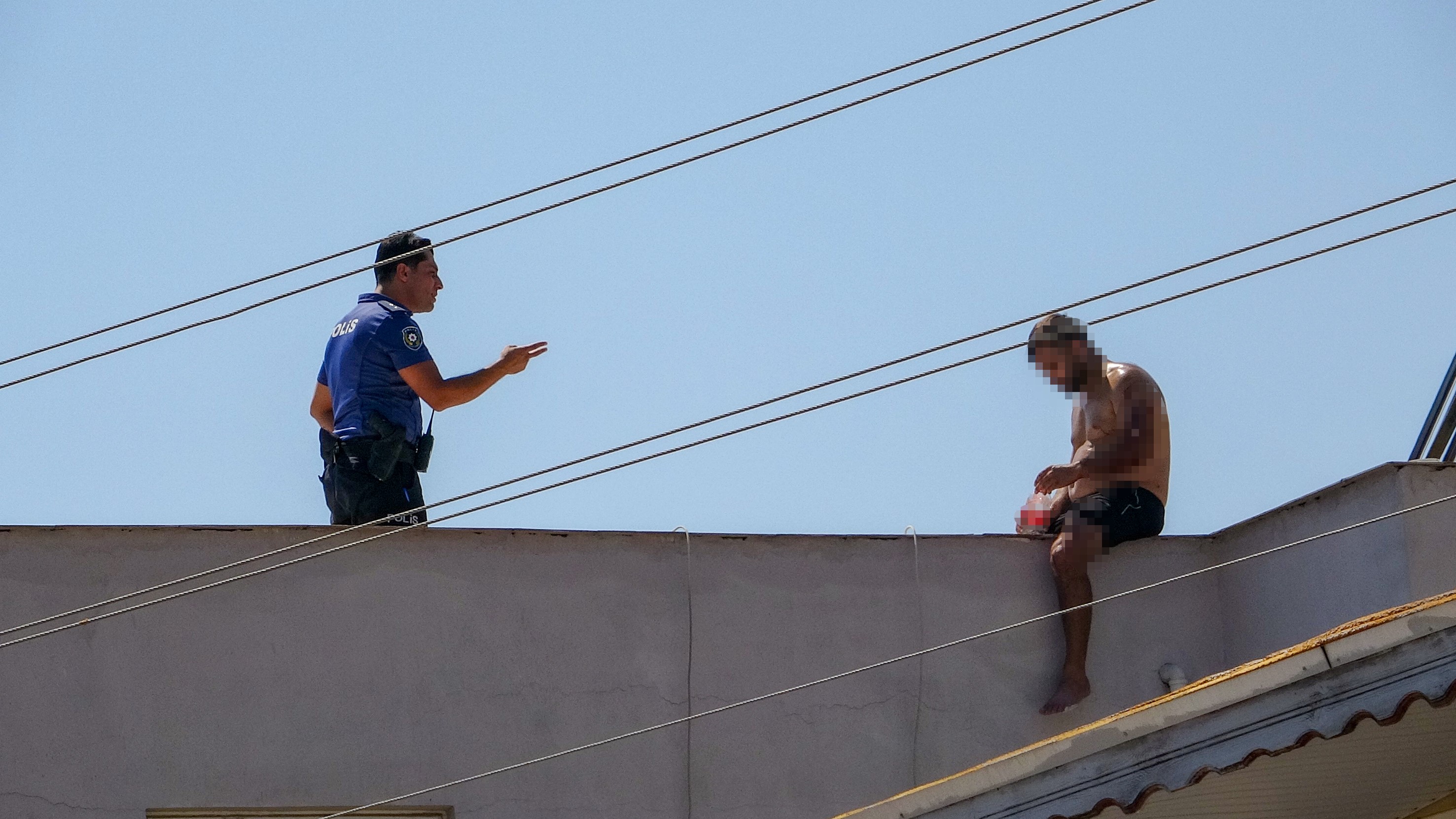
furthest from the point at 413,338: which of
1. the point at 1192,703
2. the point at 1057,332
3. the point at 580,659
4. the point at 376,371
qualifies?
the point at 1192,703

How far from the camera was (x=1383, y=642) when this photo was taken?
184 inches

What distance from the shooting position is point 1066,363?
7504 mm

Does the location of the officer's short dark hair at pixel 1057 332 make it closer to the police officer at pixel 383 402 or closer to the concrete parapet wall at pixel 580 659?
the concrete parapet wall at pixel 580 659

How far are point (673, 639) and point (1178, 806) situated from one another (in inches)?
106

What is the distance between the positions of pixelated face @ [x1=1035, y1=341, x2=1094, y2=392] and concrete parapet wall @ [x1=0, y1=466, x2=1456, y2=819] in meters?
0.68

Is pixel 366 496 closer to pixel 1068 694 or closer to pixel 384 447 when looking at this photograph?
pixel 384 447

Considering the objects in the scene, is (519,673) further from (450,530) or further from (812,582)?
(812,582)

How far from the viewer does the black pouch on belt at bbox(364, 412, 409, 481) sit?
7.10m

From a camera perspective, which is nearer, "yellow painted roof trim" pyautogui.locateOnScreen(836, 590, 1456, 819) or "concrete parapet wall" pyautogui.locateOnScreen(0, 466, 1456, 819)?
"yellow painted roof trim" pyautogui.locateOnScreen(836, 590, 1456, 819)

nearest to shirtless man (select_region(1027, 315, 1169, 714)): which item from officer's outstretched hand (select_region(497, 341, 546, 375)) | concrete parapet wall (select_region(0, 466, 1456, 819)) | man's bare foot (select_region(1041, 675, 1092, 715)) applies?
man's bare foot (select_region(1041, 675, 1092, 715))

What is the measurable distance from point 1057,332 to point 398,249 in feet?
8.44

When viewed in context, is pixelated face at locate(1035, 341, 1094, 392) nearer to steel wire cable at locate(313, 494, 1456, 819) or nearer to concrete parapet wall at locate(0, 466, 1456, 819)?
concrete parapet wall at locate(0, 466, 1456, 819)

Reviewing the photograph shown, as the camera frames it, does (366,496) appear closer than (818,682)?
Yes

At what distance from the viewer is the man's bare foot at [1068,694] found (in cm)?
746
